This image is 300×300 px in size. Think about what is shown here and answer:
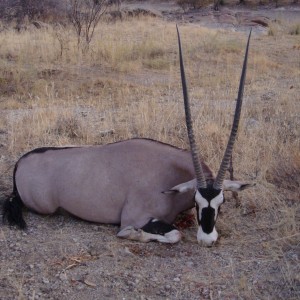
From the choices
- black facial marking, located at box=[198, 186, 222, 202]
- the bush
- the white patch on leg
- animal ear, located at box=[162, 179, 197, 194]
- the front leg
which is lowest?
the bush

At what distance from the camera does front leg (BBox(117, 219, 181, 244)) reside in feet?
14.6

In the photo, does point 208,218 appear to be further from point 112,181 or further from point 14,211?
point 14,211

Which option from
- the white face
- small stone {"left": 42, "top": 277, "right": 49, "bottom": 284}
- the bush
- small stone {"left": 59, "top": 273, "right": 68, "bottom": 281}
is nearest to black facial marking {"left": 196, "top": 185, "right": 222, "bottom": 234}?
the white face

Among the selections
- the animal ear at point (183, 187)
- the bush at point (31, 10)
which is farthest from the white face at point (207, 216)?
the bush at point (31, 10)

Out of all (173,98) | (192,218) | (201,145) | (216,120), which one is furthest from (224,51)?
(192,218)

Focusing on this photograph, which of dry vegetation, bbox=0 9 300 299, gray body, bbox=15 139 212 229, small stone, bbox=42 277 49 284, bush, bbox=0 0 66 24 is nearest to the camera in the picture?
small stone, bbox=42 277 49 284

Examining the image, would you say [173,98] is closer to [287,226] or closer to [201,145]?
[201,145]

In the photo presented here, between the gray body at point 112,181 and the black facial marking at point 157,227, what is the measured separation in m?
0.05

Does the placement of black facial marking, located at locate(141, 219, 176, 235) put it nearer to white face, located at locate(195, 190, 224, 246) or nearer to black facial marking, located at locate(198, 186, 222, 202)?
white face, located at locate(195, 190, 224, 246)

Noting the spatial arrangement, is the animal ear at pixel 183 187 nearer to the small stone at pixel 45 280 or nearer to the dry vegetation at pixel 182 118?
the dry vegetation at pixel 182 118

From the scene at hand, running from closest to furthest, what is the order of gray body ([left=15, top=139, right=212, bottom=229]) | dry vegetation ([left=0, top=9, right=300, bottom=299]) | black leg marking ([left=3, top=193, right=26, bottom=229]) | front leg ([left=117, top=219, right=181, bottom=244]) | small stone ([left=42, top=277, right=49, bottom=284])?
small stone ([left=42, top=277, right=49, bottom=284])
dry vegetation ([left=0, top=9, right=300, bottom=299])
front leg ([left=117, top=219, right=181, bottom=244])
gray body ([left=15, top=139, right=212, bottom=229])
black leg marking ([left=3, top=193, right=26, bottom=229])

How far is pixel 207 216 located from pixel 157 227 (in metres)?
0.45

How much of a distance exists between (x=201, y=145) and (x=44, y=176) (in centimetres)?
208

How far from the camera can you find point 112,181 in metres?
4.82
